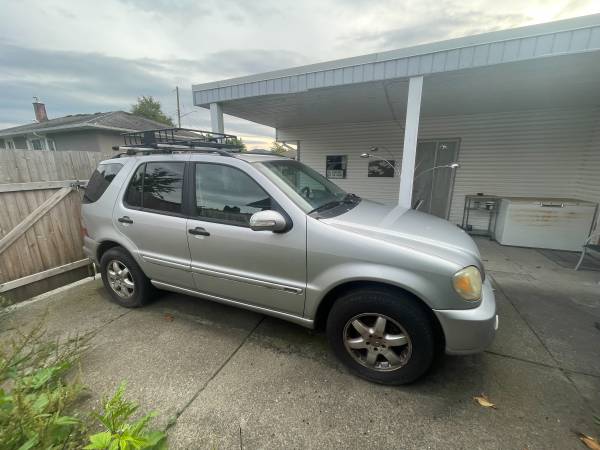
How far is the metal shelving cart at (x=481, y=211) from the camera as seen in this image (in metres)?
6.43

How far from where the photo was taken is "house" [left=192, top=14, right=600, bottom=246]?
3.43 m

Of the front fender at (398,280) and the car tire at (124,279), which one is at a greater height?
the front fender at (398,280)

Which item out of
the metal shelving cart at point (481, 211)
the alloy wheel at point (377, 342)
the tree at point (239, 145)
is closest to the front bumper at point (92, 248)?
the tree at point (239, 145)

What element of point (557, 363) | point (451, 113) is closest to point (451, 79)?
point (451, 113)

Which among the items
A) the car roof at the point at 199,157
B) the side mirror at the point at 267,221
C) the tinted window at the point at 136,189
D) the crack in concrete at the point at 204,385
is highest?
the car roof at the point at 199,157

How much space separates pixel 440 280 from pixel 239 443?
158cm

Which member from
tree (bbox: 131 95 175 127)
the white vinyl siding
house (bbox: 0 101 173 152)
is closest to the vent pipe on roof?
house (bbox: 0 101 173 152)

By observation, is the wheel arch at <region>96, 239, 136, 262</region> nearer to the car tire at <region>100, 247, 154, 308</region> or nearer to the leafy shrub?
the car tire at <region>100, 247, 154, 308</region>

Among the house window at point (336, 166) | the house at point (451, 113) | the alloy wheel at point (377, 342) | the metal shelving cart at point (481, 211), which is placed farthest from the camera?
the house window at point (336, 166)

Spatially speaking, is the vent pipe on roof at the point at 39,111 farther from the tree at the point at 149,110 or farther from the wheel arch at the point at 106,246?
the wheel arch at the point at 106,246

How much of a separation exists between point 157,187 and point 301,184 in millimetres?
1460

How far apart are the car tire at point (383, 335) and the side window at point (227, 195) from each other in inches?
40.4

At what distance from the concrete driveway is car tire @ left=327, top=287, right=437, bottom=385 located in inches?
5.9

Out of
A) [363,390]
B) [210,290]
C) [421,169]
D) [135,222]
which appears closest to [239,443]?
[363,390]
